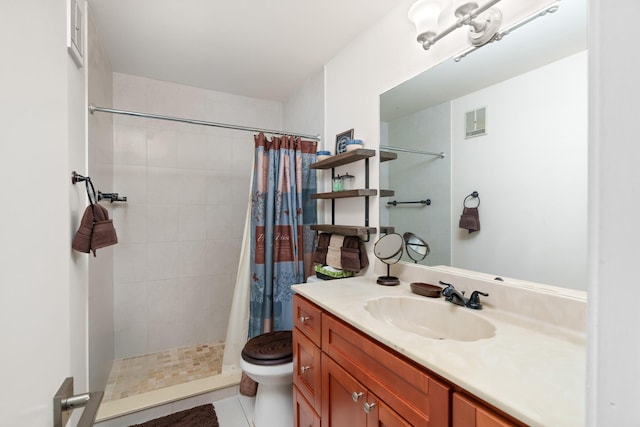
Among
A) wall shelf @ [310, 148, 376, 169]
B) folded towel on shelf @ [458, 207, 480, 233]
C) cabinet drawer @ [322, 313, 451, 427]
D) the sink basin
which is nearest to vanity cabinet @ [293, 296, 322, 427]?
cabinet drawer @ [322, 313, 451, 427]

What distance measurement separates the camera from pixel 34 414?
687 mm

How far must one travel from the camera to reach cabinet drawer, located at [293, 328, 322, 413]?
46.4 inches

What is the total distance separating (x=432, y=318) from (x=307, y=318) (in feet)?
1.74

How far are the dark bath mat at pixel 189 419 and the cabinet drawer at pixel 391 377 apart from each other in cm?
113

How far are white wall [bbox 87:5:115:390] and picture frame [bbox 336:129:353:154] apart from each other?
1.43 m

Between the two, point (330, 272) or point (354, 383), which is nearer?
point (354, 383)

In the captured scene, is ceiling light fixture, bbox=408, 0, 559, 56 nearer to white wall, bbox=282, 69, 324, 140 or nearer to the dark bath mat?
white wall, bbox=282, 69, 324, 140

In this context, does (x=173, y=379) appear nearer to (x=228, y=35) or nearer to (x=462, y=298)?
(x=462, y=298)

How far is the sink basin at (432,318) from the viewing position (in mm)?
1006

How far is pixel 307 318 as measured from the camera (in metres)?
1.28

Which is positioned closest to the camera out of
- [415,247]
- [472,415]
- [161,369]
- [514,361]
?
[472,415]

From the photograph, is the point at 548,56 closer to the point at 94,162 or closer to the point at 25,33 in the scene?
the point at 25,33

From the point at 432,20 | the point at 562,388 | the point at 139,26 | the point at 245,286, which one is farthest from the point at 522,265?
the point at 139,26

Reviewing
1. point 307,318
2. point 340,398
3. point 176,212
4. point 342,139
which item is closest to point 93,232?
point 307,318
